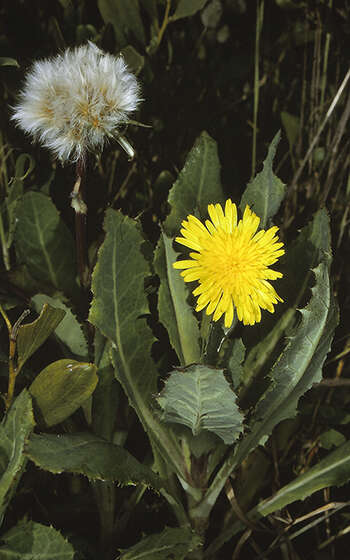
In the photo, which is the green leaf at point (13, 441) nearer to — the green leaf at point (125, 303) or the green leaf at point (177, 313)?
the green leaf at point (125, 303)

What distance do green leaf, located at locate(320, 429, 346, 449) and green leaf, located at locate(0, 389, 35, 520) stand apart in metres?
0.57

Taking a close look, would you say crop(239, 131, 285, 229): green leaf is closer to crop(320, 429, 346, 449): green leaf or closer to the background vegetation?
the background vegetation

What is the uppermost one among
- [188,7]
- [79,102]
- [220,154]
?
[188,7]

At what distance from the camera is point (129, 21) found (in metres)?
1.22

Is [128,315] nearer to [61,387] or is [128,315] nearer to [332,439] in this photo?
[61,387]

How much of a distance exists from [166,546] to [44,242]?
0.58 metres

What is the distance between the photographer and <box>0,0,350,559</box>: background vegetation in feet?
3.51

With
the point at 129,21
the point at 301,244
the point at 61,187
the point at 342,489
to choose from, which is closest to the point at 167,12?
the point at 129,21

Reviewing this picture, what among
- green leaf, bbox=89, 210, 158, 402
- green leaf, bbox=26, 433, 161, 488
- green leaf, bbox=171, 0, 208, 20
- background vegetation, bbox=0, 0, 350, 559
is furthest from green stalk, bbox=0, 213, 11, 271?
green leaf, bbox=171, 0, 208, 20

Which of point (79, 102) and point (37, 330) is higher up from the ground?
point (79, 102)

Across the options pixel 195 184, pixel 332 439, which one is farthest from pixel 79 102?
pixel 332 439

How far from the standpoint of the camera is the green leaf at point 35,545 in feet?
2.74

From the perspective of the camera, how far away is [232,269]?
828mm

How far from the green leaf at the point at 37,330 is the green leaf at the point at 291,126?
2.52ft
